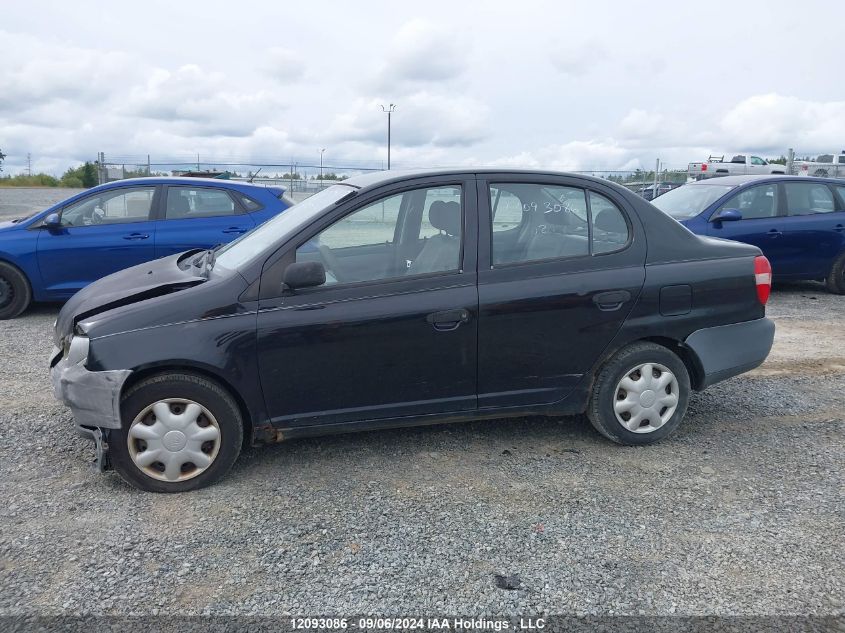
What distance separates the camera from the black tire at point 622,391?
411cm

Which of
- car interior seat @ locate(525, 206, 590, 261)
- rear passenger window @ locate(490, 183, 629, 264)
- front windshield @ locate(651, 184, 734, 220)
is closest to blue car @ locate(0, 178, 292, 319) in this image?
rear passenger window @ locate(490, 183, 629, 264)

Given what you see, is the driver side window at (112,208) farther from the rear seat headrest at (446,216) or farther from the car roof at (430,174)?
the rear seat headrest at (446,216)

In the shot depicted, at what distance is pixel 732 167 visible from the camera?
28734 millimetres

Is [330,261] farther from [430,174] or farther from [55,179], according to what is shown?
[55,179]

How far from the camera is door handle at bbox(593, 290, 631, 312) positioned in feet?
13.1

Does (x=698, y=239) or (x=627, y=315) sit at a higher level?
(x=698, y=239)

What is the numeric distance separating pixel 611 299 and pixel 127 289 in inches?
107

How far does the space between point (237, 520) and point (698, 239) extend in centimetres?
312

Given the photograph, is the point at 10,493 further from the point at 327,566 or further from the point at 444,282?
the point at 444,282

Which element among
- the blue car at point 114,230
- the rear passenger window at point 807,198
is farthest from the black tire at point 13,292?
the rear passenger window at point 807,198

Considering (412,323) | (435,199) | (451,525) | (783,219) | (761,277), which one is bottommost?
(451,525)

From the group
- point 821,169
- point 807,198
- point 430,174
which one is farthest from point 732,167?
point 430,174

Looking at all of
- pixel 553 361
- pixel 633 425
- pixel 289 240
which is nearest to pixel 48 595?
pixel 289 240

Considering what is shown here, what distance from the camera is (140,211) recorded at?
26.3 feet
